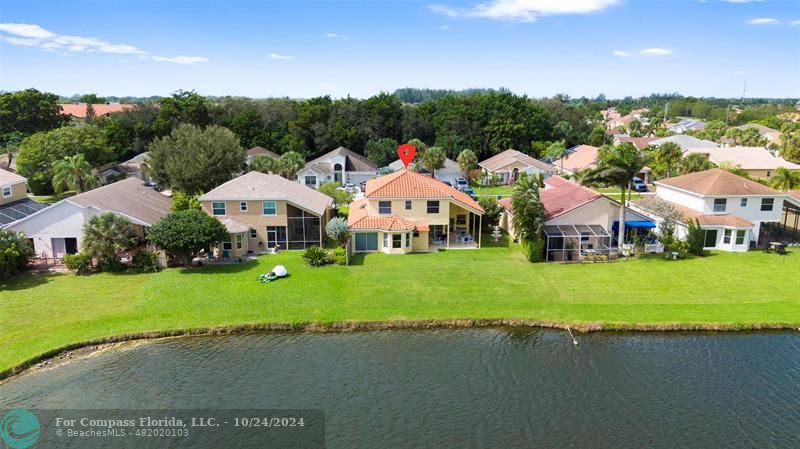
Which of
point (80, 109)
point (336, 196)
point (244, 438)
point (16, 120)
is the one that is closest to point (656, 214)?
point (336, 196)

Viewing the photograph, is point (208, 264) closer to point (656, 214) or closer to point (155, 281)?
point (155, 281)

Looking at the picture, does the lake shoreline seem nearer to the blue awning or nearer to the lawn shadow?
the lawn shadow

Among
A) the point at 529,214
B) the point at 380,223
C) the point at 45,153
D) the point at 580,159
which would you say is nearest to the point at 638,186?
the point at 580,159

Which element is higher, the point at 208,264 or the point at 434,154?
the point at 434,154

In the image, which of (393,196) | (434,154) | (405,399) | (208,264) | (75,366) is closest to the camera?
(405,399)

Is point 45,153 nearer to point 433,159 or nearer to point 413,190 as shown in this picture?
point 433,159

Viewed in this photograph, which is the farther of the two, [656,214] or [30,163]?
[30,163]
